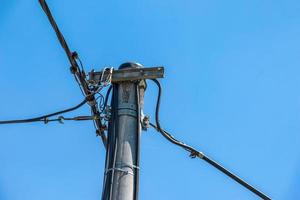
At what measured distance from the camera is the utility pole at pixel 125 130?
360 cm

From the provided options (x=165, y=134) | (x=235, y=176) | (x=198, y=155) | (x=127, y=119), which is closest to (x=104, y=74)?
(x=127, y=119)

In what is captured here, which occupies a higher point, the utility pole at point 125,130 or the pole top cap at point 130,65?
the pole top cap at point 130,65

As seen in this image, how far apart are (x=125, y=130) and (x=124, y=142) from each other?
0.13 meters

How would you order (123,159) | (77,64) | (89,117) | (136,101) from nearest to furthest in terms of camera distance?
(123,159)
(136,101)
(77,64)
(89,117)

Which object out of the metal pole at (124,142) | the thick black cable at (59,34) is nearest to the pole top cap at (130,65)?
the metal pole at (124,142)

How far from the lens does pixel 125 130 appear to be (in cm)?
388

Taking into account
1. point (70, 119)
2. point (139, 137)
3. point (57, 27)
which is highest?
point (57, 27)

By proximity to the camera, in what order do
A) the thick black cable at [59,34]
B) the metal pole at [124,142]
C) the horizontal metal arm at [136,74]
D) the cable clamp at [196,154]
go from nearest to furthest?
the metal pole at [124,142] → the thick black cable at [59,34] → the horizontal metal arm at [136,74] → the cable clamp at [196,154]

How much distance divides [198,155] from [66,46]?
1.86 meters

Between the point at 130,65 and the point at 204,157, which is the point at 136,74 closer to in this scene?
the point at 130,65

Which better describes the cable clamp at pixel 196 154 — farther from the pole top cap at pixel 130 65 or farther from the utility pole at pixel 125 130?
the pole top cap at pixel 130 65

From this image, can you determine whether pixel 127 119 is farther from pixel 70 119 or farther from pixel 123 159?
pixel 70 119

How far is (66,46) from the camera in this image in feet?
14.1

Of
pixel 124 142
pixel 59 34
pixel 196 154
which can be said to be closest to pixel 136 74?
pixel 124 142
